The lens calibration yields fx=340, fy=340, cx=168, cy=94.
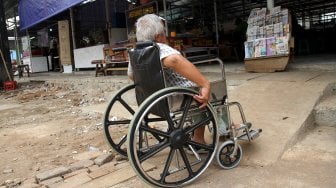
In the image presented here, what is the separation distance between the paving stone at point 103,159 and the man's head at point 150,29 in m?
1.24

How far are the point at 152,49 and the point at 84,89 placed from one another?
6.12 meters

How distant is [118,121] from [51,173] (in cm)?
71

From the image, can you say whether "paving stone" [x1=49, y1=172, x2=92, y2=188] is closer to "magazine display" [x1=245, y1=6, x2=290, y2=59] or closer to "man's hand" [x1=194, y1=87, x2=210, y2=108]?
"man's hand" [x1=194, y1=87, x2=210, y2=108]

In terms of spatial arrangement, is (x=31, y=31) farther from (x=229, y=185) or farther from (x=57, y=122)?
(x=229, y=185)

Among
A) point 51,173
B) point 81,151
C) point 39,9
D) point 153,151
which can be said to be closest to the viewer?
point 153,151

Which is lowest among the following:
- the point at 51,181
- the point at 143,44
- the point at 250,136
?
the point at 51,181

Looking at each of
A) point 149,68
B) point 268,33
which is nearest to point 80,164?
point 149,68

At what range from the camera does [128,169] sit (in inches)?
113

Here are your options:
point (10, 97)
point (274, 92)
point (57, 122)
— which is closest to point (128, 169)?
point (274, 92)

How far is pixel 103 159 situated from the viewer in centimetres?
311

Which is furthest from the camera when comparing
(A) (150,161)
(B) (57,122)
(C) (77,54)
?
(C) (77,54)

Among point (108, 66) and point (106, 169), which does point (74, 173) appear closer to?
point (106, 169)

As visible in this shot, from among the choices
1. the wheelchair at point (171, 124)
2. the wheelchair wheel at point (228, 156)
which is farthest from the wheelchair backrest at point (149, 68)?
the wheelchair wheel at point (228, 156)

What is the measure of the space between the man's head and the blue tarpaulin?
18.0 feet
